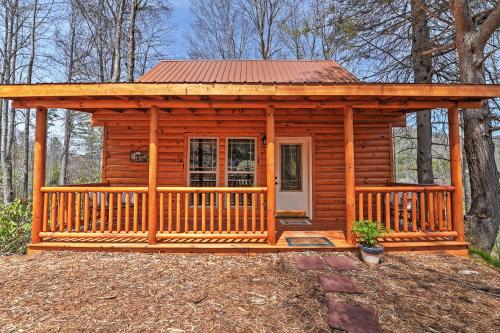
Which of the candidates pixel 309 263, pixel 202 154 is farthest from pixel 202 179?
pixel 309 263

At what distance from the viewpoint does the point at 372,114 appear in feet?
19.8

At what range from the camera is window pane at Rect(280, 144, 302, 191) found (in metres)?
6.57

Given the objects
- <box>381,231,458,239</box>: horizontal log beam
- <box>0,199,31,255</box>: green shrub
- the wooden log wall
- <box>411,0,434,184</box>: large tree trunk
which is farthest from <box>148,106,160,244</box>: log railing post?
<box>411,0,434,184</box>: large tree trunk

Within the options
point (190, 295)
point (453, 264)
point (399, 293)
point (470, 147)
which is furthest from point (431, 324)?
point (470, 147)

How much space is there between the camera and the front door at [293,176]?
6.48 m

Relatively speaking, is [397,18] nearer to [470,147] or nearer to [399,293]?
[470,147]

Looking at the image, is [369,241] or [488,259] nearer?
[369,241]

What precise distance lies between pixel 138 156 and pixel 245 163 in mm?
2519

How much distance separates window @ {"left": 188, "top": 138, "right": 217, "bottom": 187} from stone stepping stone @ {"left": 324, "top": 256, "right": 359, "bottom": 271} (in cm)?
322

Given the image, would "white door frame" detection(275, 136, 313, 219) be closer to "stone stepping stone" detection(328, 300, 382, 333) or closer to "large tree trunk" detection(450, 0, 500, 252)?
"large tree trunk" detection(450, 0, 500, 252)

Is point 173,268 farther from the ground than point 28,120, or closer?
closer

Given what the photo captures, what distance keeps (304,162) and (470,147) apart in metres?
3.26

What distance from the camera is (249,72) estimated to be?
7.20 m

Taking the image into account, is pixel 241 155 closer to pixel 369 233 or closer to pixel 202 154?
pixel 202 154
